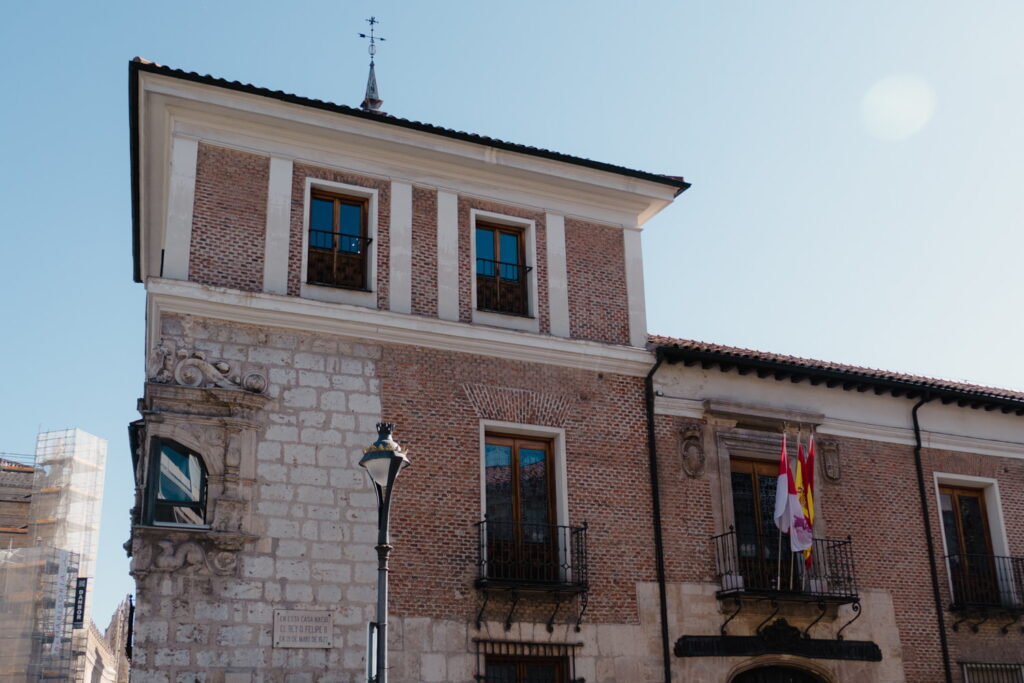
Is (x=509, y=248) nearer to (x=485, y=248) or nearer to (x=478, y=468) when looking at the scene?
(x=485, y=248)

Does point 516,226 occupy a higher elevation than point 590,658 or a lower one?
higher

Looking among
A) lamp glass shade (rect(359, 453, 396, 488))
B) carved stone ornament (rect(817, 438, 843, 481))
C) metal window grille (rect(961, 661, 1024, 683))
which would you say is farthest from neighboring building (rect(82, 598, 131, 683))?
lamp glass shade (rect(359, 453, 396, 488))

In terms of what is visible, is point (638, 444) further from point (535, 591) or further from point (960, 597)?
point (960, 597)

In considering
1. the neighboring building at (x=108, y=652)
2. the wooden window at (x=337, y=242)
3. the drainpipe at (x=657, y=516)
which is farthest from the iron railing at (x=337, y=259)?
the neighboring building at (x=108, y=652)

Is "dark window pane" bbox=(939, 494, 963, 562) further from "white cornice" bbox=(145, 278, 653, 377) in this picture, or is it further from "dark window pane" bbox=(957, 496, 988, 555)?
"white cornice" bbox=(145, 278, 653, 377)

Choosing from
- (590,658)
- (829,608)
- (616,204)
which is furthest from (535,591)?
(616,204)

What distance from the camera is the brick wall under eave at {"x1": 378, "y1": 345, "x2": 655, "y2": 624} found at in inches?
574

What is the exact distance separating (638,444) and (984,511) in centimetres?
736

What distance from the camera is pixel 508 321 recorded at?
54.3ft

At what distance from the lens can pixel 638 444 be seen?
1684cm

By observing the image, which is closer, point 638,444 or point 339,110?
point 339,110

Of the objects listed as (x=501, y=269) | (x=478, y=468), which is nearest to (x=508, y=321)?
(x=501, y=269)

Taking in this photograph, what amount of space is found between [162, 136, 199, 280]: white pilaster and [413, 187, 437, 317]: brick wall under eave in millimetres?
3236

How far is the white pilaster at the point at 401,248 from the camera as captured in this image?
621 inches
